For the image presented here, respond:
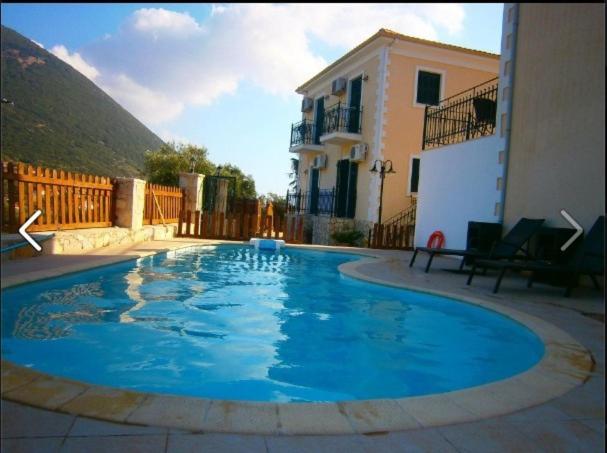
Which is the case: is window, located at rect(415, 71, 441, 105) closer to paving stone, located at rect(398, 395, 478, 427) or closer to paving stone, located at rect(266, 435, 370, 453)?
paving stone, located at rect(398, 395, 478, 427)

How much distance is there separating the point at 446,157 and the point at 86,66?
10275 mm

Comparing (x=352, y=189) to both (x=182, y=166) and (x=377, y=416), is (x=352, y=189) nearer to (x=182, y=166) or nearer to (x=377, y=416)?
(x=182, y=166)

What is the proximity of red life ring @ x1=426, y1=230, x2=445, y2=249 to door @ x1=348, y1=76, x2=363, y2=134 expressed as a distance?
6813mm

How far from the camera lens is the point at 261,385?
3564mm

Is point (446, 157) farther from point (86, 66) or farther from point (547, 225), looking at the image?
point (86, 66)

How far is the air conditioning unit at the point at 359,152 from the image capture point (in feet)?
52.2

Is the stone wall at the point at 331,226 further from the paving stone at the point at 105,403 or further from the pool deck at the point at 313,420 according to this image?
the paving stone at the point at 105,403

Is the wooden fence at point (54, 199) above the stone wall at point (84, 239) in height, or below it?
above

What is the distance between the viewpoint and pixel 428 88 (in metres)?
15.7

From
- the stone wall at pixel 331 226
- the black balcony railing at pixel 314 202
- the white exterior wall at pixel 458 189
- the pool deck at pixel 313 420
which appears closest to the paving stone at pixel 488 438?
the pool deck at pixel 313 420

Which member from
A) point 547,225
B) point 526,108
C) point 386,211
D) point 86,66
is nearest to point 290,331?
point 86,66

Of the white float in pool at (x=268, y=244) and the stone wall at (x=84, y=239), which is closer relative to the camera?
the stone wall at (x=84, y=239)

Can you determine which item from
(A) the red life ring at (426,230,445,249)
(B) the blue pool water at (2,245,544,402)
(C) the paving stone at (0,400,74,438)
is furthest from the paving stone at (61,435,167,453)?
(A) the red life ring at (426,230,445,249)

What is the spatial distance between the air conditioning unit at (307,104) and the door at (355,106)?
4133 millimetres
